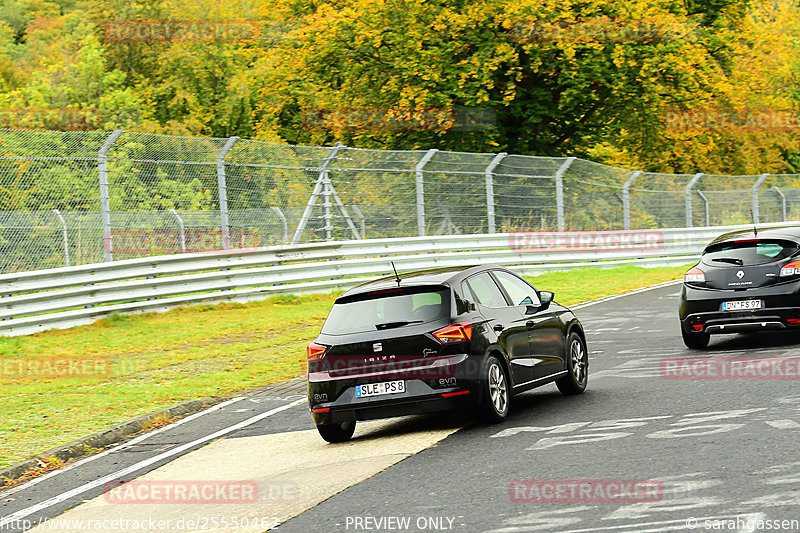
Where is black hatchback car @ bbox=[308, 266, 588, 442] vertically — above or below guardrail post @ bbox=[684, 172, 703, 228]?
below

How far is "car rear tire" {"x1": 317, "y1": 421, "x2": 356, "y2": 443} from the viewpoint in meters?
9.26

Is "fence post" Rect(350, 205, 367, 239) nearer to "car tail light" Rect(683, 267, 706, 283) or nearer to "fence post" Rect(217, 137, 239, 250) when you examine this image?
"fence post" Rect(217, 137, 239, 250)

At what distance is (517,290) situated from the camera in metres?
10.4

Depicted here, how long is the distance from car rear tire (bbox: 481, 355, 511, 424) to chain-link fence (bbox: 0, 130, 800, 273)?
393 inches

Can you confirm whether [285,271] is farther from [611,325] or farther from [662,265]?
[662,265]

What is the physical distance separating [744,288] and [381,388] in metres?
6.02

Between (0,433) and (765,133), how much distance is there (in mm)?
52440

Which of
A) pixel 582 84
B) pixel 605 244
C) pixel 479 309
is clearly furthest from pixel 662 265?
pixel 479 309

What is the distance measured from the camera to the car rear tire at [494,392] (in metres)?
8.98

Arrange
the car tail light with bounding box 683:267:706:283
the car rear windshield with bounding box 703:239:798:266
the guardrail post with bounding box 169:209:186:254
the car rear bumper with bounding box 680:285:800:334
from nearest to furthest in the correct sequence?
the car rear bumper with bounding box 680:285:800:334
the car rear windshield with bounding box 703:239:798:266
the car tail light with bounding box 683:267:706:283
the guardrail post with bounding box 169:209:186:254

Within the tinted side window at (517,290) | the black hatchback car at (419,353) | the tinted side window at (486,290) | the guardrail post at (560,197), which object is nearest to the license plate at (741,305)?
the tinted side window at (517,290)

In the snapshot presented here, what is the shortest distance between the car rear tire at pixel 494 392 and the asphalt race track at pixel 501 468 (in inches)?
5.8

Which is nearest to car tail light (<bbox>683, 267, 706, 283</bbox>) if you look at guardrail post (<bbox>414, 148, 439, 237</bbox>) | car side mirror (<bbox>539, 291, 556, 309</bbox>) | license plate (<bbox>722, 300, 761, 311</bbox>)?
license plate (<bbox>722, 300, 761, 311</bbox>)

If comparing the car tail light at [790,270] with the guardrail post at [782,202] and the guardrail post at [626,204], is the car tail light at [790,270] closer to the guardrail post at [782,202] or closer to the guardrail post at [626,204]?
the guardrail post at [626,204]
